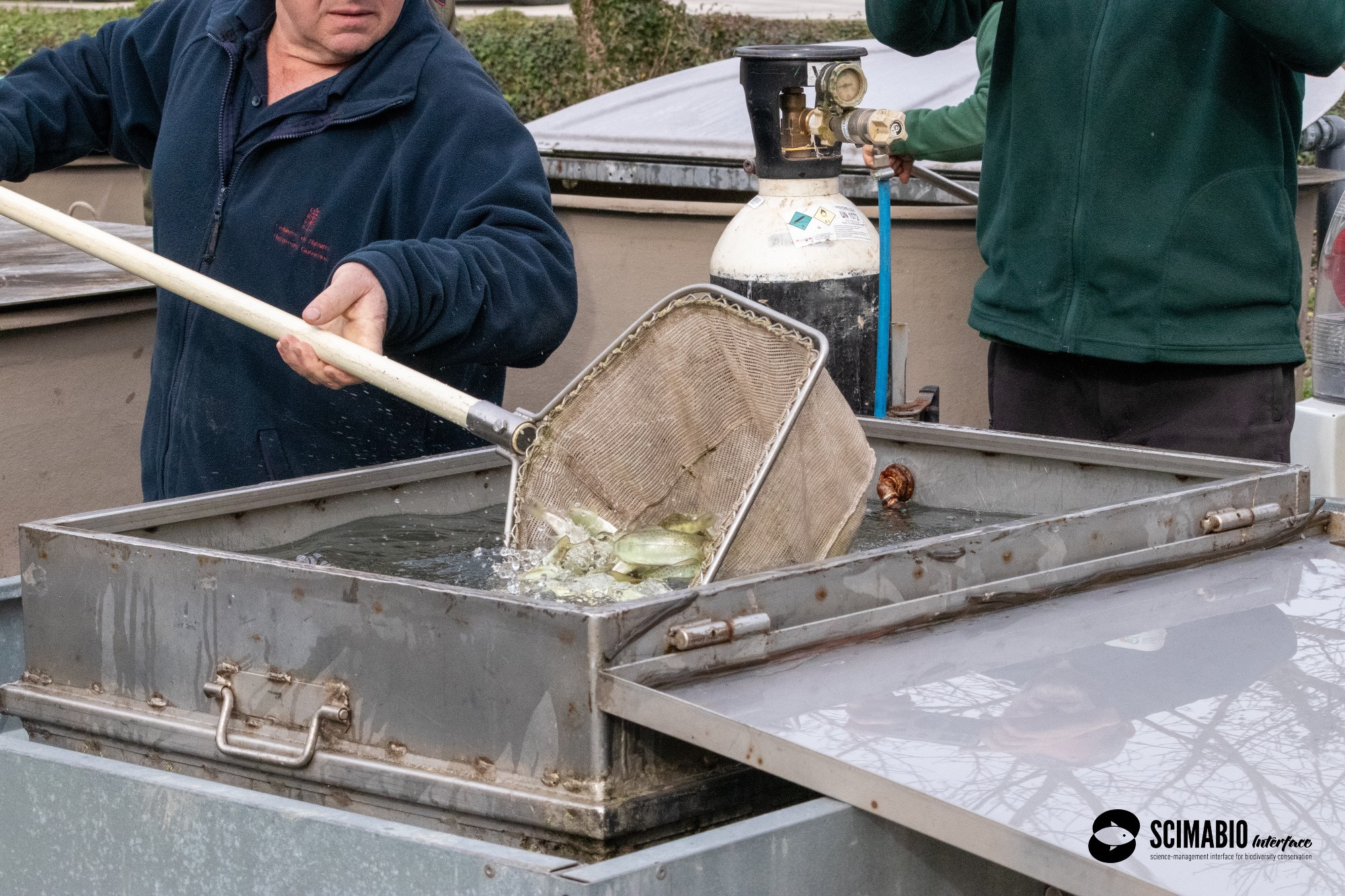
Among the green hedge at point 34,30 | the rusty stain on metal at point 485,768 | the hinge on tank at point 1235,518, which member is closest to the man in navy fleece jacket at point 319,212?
the rusty stain on metal at point 485,768

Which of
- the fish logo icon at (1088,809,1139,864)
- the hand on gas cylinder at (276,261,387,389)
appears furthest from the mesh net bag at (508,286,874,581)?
the fish logo icon at (1088,809,1139,864)

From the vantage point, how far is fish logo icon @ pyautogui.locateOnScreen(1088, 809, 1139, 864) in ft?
4.11

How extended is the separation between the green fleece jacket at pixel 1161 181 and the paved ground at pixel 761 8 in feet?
47.9

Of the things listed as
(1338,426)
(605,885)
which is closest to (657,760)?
(605,885)

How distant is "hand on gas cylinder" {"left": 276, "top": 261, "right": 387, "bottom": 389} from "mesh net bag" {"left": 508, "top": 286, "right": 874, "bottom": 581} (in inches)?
11.5

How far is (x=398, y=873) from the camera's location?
1.49 meters

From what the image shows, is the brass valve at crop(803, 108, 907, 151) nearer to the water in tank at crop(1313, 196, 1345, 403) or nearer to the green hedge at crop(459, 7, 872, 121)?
the water in tank at crop(1313, 196, 1345, 403)

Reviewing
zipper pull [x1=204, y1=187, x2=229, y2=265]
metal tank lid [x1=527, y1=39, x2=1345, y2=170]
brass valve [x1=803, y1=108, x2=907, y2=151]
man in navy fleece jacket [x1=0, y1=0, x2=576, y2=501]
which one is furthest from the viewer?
metal tank lid [x1=527, y1=39, x2=1345, y2=170]

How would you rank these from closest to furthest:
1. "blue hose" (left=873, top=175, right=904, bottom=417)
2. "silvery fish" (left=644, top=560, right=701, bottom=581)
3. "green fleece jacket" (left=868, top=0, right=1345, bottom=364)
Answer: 1. "silvery fish" (left=644, top=560, right=701, bottom=581)
2. "green fleece jacket" (left=868, top=0, right=1345, bottom=364)
3. "blue hose" (left=873, top=175, right=904, bottom=417)

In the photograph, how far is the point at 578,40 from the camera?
41.9ft

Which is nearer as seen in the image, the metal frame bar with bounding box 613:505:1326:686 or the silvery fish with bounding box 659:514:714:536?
the metal frame bar with bounding box 613:505:1326:686

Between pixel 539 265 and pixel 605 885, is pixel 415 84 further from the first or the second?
pixel 605 885

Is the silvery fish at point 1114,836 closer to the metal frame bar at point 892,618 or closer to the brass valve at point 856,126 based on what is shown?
the metal frame bar at point 892,618

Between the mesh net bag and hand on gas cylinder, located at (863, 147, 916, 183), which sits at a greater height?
hand on gas cylinder, located at (863, 147, 916, 183)
